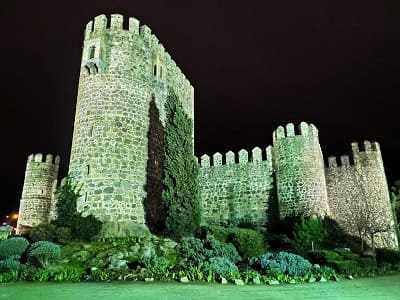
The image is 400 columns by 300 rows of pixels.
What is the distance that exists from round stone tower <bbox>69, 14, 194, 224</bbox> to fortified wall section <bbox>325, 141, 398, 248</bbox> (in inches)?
579

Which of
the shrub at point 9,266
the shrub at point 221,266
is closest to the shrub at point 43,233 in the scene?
the shrub at point 9,266

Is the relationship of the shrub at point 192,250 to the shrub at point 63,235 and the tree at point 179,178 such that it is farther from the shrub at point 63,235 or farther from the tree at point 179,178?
the shrub at point 63,235

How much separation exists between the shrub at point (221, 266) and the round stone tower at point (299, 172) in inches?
488

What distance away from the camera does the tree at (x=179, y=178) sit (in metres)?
16.3

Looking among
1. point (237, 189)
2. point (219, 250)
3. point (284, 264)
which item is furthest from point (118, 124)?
point (237, 189)

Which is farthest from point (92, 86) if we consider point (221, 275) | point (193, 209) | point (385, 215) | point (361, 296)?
point (385, 215)

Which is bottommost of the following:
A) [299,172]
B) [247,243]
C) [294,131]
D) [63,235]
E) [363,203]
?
[247,243]

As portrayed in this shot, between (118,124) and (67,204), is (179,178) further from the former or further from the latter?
(67,204)

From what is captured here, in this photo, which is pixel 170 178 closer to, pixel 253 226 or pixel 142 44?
pixel 142 44

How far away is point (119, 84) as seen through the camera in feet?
59.3

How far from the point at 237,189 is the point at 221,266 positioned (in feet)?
51.7

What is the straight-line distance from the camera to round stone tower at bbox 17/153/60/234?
28.5 meters

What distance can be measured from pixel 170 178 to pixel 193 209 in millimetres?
2344

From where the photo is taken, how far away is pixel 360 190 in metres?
25.6
